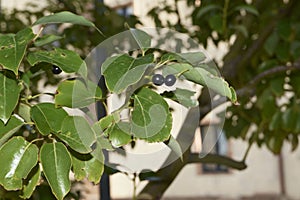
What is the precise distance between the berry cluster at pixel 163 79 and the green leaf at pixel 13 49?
0.14 meters

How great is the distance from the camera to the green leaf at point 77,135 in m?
0.56

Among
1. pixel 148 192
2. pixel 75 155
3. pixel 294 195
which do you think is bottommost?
pixel 294 195

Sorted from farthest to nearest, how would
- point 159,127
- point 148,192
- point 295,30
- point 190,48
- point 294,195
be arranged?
point 294,195 → point 295,30 → point 190,48 → point 148,192 → point 159,127

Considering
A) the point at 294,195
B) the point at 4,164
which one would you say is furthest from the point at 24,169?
the point at 294,195

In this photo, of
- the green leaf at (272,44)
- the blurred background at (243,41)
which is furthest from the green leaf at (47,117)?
the green leaf at (272,44)

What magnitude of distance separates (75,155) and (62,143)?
29mm

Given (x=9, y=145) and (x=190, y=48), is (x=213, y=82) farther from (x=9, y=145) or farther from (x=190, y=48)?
(x=190, y=48)

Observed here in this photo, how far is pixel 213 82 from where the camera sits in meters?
0.57

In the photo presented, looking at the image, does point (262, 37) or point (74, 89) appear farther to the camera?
point (262, 37)

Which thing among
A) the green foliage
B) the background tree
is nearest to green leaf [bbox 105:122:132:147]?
the green foliage

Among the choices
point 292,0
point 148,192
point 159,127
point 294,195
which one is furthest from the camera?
point 294,195

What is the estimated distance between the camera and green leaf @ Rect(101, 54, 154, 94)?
0.52 meters

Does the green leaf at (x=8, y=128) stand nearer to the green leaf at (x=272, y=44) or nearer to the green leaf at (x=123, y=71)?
the green leaf at (x=123, y=71)

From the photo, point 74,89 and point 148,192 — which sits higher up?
point 74,89
